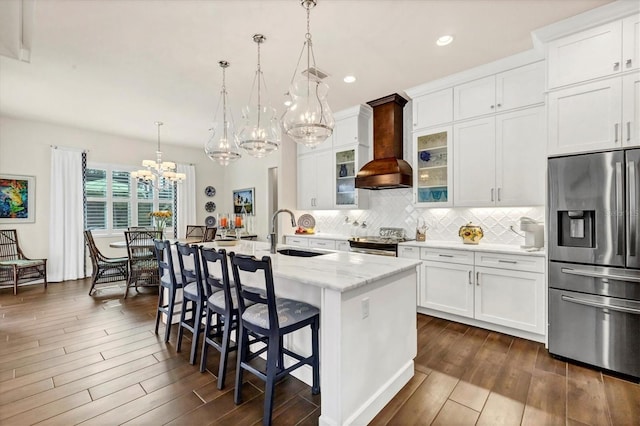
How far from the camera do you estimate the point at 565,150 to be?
2654 mm

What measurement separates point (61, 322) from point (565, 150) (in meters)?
5.67

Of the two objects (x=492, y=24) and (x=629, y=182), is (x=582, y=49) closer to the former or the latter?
(x=492, y=24)

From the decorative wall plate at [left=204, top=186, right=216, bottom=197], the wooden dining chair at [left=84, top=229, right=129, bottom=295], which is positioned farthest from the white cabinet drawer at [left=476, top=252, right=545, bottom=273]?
the decorative wall plate at [left=204, top=186, right=216, bottom=197]

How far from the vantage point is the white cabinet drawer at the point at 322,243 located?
4.70 meters

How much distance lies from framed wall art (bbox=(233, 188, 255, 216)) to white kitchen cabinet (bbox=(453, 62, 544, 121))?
197 inches

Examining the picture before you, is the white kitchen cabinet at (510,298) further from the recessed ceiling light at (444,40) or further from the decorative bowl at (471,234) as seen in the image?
the recessed ceiling light at (444,40)

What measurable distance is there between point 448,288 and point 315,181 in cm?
289

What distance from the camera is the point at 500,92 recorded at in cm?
336

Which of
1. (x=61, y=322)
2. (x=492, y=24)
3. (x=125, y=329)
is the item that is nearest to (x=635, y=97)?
(x=492, y=24)

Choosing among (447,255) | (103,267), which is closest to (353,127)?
(447,255)

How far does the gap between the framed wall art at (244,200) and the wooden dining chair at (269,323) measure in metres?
5.34

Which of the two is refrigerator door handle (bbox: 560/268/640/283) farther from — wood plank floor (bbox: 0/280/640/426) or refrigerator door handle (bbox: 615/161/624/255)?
wood plank floor (bbox: 0/280/640/426)

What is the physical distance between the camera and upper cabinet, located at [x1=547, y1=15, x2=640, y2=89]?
2393 millimetres

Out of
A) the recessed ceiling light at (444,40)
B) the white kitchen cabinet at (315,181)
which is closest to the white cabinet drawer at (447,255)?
the white kitchen cabinet at (315,181)
